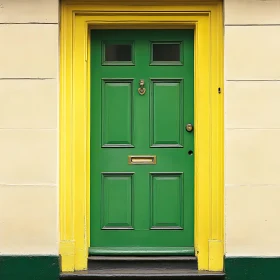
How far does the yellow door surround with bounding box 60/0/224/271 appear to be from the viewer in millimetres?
6551

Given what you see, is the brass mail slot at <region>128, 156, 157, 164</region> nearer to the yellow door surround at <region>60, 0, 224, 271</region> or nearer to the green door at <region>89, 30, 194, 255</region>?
the green door at <region>89, 30, 194, 255</region>

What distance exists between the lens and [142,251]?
6.72m

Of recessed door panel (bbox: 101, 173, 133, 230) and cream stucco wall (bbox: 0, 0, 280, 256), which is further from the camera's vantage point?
recessed door panel (bbox: 101, 173, 133, 230)

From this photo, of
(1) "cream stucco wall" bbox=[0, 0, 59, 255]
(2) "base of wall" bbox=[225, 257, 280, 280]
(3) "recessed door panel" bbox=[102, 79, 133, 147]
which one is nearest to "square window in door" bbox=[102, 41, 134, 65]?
(3) "recessed door panel" bbox=[102, 79, 133, 147]

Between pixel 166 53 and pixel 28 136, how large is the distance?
1646 mm

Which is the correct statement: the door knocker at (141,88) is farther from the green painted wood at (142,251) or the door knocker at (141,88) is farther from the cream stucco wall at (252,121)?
the green painted wood at (142,251)

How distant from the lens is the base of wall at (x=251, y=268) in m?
6.39

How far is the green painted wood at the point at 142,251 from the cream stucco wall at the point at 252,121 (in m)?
0.56

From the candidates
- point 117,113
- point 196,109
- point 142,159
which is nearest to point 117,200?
point 142,159

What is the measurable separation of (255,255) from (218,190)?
723mm

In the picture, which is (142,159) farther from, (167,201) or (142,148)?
(167,201)

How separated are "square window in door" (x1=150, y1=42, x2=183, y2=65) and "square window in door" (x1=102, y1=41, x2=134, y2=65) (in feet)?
0.74

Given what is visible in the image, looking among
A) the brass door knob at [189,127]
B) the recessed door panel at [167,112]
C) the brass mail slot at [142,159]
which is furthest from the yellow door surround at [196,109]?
the brass mail slot at [142,159]

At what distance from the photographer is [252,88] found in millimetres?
6383
